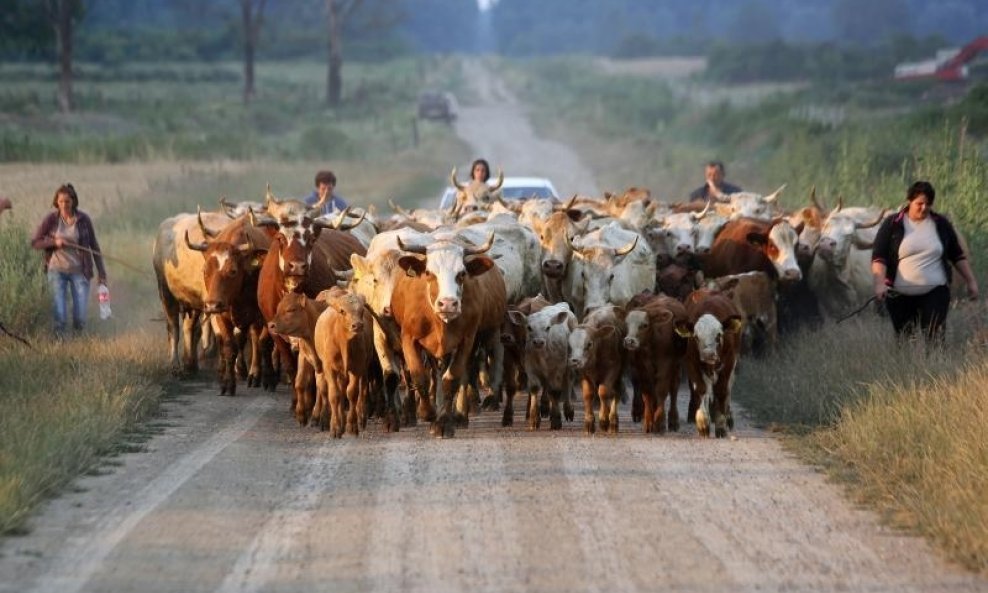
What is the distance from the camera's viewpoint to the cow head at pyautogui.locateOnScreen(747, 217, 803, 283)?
1625 centimetres

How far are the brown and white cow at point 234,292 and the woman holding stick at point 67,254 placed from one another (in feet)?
6.76

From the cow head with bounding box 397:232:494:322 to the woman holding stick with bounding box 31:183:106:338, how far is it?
5.50 metres

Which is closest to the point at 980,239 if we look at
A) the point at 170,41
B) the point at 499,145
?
the point at 499,145

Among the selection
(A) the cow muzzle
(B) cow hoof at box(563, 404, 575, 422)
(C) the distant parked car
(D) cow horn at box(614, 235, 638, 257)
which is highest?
(D) cow horn at box(614, 235, 638, 257)

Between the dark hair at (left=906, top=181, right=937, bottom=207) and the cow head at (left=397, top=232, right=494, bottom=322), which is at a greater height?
the dark hair at (left=906, top=181, right=937, bottom=207)

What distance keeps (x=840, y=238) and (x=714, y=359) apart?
5.56 metres

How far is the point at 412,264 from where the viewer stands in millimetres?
12727

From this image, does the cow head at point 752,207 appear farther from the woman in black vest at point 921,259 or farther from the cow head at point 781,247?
the woman in black vest at point 921,259

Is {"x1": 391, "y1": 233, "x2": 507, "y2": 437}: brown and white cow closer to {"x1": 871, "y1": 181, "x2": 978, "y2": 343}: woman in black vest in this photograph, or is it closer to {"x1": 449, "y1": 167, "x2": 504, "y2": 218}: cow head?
{"x1": 871, "y1": 181, "x2": 978, "y2": 343}: woman in black vest

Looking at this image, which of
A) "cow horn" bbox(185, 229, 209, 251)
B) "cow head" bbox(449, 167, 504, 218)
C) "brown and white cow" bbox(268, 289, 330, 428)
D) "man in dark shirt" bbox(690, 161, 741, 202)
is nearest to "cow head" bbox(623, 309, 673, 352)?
"brown and white cow" bbox(268, 289, 330, 428)

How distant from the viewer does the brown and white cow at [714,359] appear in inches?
486

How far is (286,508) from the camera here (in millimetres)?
9844

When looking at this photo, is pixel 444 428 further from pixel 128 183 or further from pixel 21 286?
pixel 128 183

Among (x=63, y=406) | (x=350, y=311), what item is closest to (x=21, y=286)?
(x=63, y=406)
